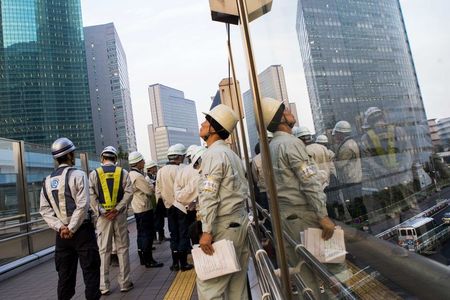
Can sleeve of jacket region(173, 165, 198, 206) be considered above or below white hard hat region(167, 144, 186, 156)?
below

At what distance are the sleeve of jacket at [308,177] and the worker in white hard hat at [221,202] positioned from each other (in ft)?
3.79

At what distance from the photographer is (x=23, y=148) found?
7195 mm

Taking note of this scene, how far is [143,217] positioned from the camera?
545 cm

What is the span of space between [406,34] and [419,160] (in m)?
0.20

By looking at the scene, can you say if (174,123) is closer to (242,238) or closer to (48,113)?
(48,113)

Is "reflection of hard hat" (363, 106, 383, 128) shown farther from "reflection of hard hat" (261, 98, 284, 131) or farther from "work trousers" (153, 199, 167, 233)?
"work trousers" (153, 199, 167, 233)

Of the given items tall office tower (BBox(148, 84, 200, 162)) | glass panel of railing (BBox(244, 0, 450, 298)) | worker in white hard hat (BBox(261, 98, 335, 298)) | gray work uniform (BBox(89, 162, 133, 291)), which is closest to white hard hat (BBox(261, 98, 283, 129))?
worker in white hard hat (BBox(261, 98, 335, 298))

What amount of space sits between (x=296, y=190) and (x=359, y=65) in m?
0.64

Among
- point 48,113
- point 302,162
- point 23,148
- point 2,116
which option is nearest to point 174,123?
point 48,113

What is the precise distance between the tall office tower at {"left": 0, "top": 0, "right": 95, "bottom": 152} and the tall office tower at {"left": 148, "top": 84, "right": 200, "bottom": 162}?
1772 cm

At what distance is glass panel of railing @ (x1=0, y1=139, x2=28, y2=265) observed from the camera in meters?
6.26

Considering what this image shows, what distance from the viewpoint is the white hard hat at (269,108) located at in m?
1.34

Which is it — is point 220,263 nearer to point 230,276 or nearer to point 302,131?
point 230,276

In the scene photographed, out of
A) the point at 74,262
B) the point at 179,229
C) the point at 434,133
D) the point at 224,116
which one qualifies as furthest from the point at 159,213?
the point at 434,133
